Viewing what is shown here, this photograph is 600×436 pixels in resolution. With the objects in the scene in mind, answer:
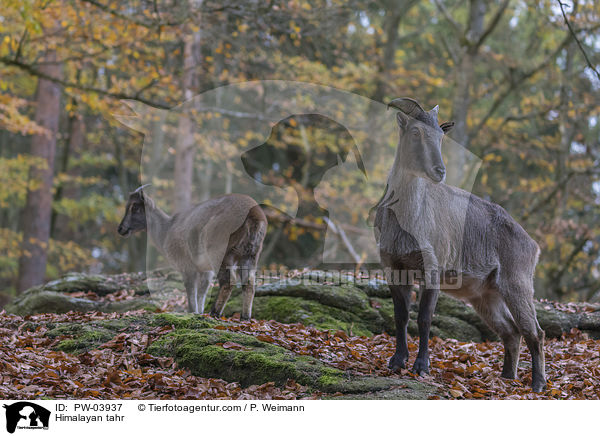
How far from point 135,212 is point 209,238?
1607mm

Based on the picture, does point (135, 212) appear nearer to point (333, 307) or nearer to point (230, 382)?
point (333, 307)

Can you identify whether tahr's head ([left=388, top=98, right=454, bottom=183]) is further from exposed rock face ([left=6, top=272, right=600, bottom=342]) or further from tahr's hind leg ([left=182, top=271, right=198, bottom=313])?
tahr's hind leg ([left=182, top=271, right=198, bottom=313])

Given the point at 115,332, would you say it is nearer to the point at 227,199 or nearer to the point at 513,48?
the point at 227,199

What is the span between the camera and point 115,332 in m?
7.45

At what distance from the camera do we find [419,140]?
6.14m

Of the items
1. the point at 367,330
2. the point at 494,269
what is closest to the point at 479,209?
the point at 494,269

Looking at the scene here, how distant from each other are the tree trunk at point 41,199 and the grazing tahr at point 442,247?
13003mm

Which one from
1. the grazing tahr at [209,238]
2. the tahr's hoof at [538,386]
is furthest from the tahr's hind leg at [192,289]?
the tahr's hoof at [538,386]

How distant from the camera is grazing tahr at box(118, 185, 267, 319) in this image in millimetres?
8672

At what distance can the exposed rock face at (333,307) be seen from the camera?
9430 millimetres

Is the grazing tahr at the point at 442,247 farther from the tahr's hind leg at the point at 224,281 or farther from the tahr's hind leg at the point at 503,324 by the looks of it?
the tahr's hind leg at the point at 224,281

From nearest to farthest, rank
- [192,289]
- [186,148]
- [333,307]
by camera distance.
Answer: [192,289] < [333,307] < [186,148]

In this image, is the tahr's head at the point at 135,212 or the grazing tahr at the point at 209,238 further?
the tahr's head at the point at 135,212

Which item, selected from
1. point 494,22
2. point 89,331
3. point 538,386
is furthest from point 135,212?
point 494,22
